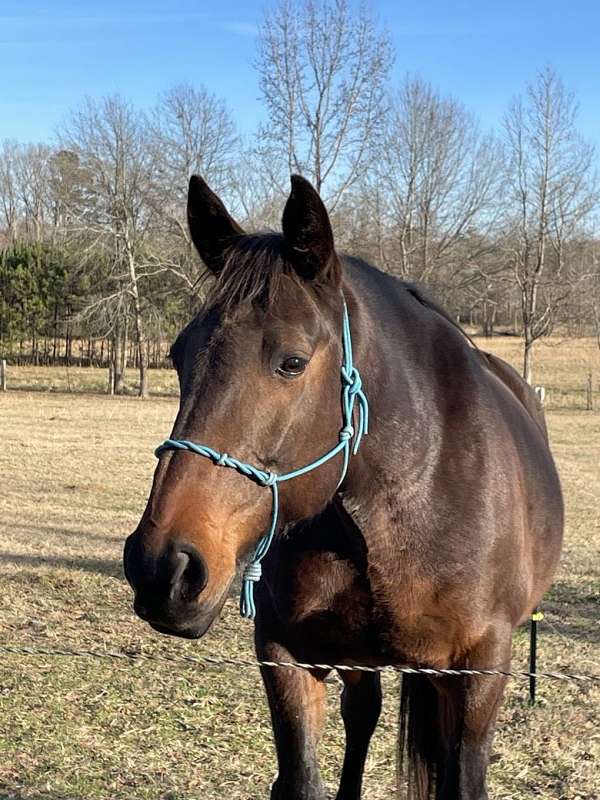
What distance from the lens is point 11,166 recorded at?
52.5 metres

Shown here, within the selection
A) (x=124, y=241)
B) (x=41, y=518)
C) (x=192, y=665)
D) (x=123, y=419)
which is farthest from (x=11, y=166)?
(x=192, y=665)

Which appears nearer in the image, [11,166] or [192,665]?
[192,665]

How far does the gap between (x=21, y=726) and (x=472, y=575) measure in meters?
2.81

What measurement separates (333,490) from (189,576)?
1.68 feet

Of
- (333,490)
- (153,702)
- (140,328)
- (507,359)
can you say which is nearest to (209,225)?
(333,490)

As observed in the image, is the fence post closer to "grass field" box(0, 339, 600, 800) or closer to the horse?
"grass field" box(0, 339, 600, 800)

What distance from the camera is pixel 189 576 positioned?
5.31ft

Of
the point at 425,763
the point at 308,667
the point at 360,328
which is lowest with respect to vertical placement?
the point at 425,763

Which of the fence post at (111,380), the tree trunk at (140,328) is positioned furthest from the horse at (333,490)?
the fence post at (111,380)

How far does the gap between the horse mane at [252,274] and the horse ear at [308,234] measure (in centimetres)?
3

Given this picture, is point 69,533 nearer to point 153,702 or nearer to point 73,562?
point 73,562

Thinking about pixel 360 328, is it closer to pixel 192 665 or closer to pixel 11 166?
pixel 192 665

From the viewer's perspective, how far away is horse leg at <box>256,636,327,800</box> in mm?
2498

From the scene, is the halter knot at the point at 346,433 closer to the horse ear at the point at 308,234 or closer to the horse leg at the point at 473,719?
the horse ear at the point at 308,234
